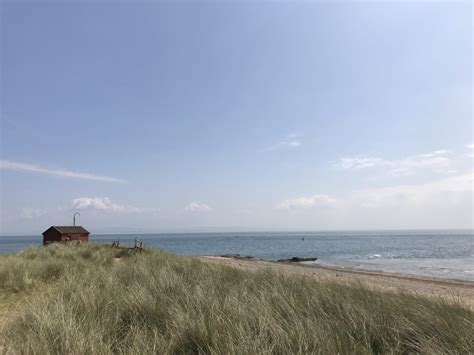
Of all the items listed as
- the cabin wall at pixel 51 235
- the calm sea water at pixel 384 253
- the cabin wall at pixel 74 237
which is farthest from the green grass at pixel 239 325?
the cabin wall at pixel 51 235

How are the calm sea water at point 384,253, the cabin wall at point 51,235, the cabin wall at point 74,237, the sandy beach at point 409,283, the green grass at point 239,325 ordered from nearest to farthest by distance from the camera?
the green grass at point 239,325, the sandy beach at point 409,283, the calm sea water at point 384,253, the cabin wall at point 74,237, the cabin wall at point 51,235

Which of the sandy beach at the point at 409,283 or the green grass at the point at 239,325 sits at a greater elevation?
the green grass at the point at 239,325

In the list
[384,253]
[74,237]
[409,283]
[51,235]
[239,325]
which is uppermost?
[239,325]

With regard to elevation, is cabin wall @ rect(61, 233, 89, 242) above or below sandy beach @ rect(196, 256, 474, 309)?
above

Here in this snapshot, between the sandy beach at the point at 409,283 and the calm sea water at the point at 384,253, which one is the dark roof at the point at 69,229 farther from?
the sandy beach at the point at 409,283

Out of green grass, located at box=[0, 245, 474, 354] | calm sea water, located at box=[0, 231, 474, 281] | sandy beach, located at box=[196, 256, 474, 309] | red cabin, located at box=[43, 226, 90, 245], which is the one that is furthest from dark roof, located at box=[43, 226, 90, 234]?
green grass, located at box=[0, 245, 474, 354]

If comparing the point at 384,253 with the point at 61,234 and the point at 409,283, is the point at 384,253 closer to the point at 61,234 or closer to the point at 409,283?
the point at 409,283

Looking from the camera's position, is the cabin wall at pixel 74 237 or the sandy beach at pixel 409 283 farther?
the cabin wall at pixel 74 237

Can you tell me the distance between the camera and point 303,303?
555 cm

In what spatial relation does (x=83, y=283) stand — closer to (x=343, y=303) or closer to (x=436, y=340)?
(x=343, y=303)

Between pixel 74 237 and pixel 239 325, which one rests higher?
pixel 239 325

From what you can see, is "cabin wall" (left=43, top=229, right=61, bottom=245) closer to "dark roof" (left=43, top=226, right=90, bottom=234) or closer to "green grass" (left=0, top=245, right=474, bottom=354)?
"dark roof" (left=43, top=226, right=90, bottom=234)

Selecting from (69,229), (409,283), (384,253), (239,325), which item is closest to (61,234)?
(69,229)

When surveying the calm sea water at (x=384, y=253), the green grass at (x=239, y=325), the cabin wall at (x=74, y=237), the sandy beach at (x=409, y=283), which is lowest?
the calm sea water at (x=384, y=253)
